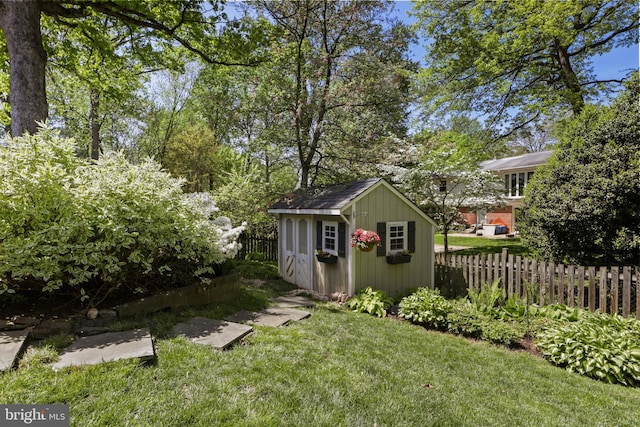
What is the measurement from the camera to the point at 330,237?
7.64 metres

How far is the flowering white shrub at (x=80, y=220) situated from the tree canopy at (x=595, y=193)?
7.07 m

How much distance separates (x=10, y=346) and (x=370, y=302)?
5277 mm

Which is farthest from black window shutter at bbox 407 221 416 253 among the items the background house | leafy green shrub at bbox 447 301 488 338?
the background house

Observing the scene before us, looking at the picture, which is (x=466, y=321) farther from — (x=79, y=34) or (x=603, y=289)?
(x=79, y=34)

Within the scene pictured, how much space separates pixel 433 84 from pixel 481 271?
9.01m

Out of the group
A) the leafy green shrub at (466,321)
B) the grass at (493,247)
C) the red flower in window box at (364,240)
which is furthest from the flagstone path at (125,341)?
the grass at (493,247)

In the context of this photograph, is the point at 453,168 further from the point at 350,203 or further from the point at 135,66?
the point at 135,66

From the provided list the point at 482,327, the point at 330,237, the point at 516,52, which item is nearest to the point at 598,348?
the point at 482,327

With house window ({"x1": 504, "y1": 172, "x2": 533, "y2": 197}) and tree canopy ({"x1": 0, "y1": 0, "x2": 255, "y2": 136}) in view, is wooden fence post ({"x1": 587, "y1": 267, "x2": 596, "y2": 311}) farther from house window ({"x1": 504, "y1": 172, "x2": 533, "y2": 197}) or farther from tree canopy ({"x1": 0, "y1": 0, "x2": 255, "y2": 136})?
house window ({"x1": 504, "y1": 172, "x2": 533, "y2": 197})

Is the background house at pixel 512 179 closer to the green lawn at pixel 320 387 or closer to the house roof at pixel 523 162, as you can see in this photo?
the house roof at pixel 523 162

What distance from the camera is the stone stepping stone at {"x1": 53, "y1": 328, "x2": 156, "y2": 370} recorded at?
267cm

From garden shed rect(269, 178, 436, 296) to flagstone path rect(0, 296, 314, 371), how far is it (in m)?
3.00

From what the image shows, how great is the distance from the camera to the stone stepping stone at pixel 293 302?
6182mm

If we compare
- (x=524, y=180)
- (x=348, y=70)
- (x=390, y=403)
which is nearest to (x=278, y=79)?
(x=348, y=70)
